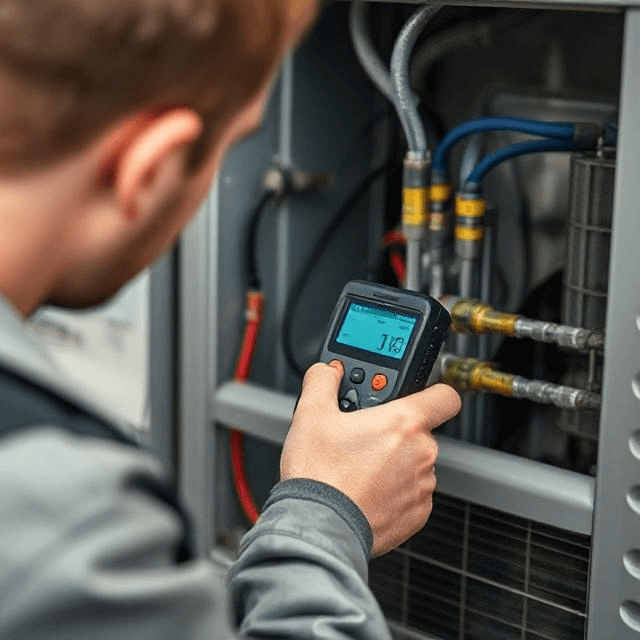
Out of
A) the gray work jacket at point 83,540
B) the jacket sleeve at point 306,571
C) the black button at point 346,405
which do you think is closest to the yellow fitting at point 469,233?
the black button at point 346,405

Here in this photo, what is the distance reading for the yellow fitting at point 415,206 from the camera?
1045 mm

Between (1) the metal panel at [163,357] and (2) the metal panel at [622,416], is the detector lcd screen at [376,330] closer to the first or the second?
(2) the metal panel at [622,416]

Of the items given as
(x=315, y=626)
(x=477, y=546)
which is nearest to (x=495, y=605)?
(x=477, y=546)

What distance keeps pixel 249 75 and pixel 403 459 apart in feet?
1.21

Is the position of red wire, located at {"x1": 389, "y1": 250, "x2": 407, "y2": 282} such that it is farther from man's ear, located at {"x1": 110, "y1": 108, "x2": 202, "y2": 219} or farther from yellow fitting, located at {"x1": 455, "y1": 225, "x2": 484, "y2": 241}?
man's ear, located at {"x1": 110, "y1": 108, "x2": 202, "y2": 219}

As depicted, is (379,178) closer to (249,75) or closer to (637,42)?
(637,42)

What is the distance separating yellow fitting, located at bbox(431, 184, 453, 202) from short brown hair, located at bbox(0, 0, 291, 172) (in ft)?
1.63

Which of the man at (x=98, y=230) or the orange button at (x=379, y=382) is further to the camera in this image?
the orange button at (x=379, y=382)

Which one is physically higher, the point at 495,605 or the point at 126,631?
the point at 126,631

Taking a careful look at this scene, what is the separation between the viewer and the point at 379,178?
129 centimetres

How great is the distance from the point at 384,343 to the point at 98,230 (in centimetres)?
41

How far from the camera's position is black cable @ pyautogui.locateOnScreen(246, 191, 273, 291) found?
47.1 inches

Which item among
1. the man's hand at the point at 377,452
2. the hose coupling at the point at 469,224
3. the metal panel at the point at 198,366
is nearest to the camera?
the man's hand at the point at 377,452

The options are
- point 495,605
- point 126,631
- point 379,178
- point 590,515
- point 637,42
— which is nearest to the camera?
point 126,631
